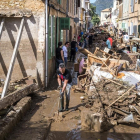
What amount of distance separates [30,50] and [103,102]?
14.1 feet

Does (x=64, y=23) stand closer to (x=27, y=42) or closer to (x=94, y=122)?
(x=27, y=42)

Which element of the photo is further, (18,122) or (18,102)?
(18,102)

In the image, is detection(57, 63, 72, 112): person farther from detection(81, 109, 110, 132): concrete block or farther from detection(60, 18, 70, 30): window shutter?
detection(60, 18, 70, 30): window shutter

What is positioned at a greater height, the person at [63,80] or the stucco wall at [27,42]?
the stucco wall at [27,42]

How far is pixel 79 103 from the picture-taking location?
8781mm

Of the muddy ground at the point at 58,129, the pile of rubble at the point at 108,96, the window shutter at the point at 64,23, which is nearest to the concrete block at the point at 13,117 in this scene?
the muddy ground at the point at 58,129

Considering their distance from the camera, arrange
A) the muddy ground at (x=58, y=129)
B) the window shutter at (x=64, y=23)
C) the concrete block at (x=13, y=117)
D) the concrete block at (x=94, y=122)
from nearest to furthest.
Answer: the concrete block at (x=13, y=117) < the muddy ground at (x=58, y=129) < the concrete block at (x=94, y=122) < the window shutter at (x=64, y=23)

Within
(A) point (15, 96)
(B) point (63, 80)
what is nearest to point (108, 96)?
(B) point (63, 80)

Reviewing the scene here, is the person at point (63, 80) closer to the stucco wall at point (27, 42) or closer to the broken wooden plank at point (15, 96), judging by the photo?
the broken wooden plank at point (15, 96)

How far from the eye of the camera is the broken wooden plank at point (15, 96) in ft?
23.5

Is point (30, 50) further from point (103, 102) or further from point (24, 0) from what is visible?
point (103, 102)

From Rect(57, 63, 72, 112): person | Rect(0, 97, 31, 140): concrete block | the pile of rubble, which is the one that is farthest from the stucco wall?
Rect(0, 97, 31, 140): concrete block

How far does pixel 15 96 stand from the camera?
25.6 ft

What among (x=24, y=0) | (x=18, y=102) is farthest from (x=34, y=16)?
(x=18, y=102)
